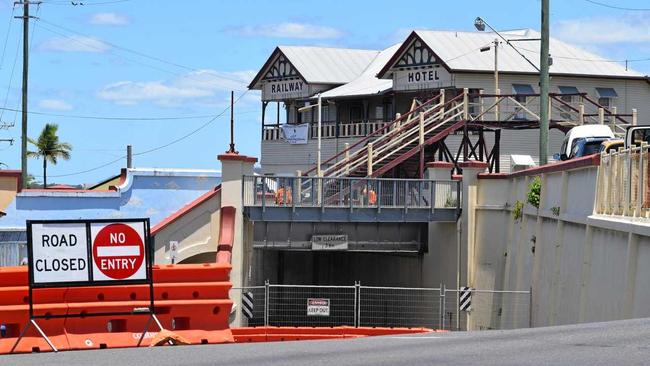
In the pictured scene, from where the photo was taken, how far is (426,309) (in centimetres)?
3981

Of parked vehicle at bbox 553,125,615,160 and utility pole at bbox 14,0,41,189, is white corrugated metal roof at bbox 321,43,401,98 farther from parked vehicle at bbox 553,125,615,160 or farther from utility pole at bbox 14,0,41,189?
parked vehicle at bbox 553,125,615,160

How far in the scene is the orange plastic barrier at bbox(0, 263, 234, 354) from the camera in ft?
62.5

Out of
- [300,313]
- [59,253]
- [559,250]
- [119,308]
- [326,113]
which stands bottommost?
[300,313]

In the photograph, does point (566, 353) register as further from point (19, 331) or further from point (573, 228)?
point (573, 228)

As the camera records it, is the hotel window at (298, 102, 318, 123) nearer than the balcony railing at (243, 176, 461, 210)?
No

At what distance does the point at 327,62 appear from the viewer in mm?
76625

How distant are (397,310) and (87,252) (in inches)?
856

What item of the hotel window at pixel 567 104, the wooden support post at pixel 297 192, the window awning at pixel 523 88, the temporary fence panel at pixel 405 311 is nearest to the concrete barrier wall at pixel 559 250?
the temporary fence panel at pixel 405 311

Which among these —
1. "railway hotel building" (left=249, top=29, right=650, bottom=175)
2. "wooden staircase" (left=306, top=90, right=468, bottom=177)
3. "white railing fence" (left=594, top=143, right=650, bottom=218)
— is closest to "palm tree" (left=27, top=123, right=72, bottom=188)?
"railway hotel building" (left=249, top=29, right=650, bottom=175)

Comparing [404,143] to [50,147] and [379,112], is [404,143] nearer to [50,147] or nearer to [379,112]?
[379,112]

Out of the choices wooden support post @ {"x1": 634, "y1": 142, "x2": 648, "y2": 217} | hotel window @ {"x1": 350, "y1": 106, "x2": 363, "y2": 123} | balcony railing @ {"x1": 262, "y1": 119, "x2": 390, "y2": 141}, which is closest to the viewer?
wooden support post @ {"x1": 634, "y1": 142, "x2": 648, "y2": 217}

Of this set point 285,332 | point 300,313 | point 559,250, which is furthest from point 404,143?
point 559,250

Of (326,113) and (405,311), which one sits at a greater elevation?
(326,113)

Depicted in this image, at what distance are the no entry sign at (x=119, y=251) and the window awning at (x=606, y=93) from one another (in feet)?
153
